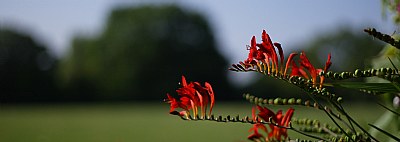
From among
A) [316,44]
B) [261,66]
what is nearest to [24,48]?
[316,44]

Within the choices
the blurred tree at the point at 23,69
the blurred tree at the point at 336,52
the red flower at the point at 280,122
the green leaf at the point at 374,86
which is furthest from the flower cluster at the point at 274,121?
the blurred tree at the point at 23,69

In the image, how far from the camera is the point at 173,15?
124 ft

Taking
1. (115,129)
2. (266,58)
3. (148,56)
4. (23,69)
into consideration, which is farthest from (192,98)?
(148,56)

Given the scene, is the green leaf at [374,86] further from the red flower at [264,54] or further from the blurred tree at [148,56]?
the blurred tree at [148,56]

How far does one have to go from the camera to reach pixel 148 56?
37.3 meters

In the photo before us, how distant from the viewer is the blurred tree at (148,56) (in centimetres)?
3588

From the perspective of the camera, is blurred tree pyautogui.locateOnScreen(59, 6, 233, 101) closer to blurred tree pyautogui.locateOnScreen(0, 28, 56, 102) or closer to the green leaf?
blurred tree pyautogui.locateOnScreen(0, 28, 56, 102)

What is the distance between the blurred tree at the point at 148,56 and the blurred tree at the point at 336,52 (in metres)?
2.50

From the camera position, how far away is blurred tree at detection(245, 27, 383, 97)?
33719 mm

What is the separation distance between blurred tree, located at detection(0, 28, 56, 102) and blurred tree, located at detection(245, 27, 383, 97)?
13.2 m

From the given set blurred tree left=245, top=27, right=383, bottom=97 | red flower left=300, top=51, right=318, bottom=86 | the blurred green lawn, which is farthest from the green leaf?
blurred tree left=245, top=27, right=383, bottom=97

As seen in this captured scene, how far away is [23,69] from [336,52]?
19.7 m

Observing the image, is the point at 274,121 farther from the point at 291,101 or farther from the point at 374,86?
the point at 374,86

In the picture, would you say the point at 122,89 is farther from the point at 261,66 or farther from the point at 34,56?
the point at 261,66
